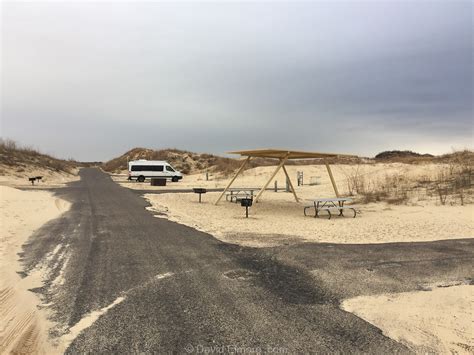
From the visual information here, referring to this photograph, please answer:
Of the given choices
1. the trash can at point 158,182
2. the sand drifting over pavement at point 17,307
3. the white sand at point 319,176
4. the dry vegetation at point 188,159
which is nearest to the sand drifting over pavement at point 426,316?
the sand drifting over pavement at point 17,307

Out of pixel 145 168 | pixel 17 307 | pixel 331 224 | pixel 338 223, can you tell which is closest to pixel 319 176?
pixel 145 168

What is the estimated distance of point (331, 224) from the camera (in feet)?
37.9

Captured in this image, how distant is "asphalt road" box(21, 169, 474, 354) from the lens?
370 cm

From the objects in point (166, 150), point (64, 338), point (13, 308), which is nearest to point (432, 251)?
point (64, 338)

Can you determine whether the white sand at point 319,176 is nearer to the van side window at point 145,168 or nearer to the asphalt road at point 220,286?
the van side window at point 145,168

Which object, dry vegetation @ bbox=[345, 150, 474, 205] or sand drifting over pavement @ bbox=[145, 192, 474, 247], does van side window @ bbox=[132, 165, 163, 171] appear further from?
sand drifting over pavement @ bbox=[145, 192, 474, 247]

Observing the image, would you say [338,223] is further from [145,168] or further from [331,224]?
[145,168]

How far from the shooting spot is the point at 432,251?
7.56 metres

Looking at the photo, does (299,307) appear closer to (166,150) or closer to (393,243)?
(393,243)

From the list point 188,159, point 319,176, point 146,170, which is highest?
point 188,159

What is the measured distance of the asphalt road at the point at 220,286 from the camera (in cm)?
370

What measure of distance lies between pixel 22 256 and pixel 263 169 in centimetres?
3709

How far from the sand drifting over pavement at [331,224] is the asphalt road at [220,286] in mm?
861

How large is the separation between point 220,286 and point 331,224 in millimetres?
7079
